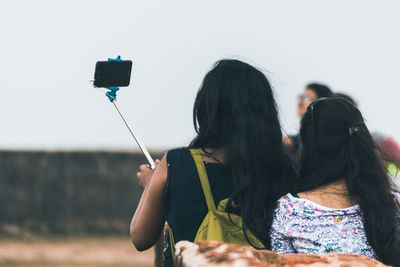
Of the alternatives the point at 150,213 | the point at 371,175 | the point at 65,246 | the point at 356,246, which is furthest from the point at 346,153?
the point at 65,246

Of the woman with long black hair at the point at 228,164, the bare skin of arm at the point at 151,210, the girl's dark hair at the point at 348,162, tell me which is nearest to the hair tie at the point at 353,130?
the girl's dark hair at the point at 348,162

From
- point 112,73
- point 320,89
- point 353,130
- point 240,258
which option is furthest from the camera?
point 320,89

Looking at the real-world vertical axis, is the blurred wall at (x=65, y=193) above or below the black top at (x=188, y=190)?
below

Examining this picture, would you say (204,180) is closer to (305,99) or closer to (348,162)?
(348,162)

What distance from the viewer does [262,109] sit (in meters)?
2.64

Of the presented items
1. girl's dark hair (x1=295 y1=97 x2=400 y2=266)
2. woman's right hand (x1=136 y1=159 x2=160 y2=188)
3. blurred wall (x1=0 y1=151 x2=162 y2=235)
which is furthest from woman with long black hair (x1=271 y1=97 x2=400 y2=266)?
blurred wall (x1=0 y1=151 x2=162 y2=235)

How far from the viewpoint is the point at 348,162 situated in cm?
258

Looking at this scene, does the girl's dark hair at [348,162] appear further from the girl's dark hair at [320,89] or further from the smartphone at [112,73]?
the girl's dark hair at [320,89]

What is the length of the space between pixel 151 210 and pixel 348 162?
2.32 feet

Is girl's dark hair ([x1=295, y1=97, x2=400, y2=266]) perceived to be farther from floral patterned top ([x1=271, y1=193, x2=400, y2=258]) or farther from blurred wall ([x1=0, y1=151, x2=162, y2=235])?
blurred wall ([x1=0, y1=151, x2=162, y2=235])

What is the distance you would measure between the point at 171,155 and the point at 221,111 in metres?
0.23

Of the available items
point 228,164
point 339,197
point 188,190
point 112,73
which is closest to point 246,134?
point 228,164

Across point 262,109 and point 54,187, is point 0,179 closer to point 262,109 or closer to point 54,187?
point 54,187

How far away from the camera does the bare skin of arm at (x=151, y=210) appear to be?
2.60 m
